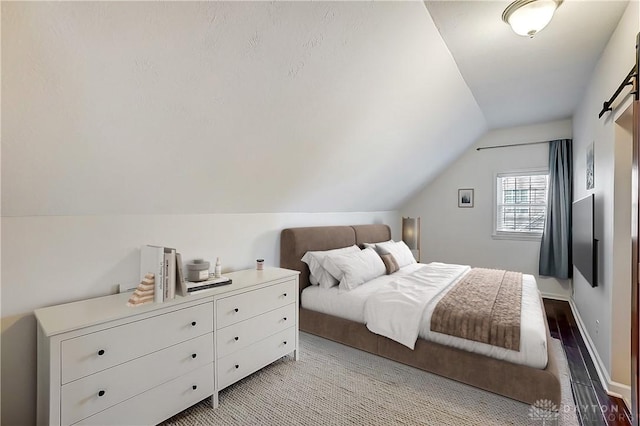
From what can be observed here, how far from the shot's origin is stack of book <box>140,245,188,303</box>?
1687 mm

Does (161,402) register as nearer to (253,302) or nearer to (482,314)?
(253,302)

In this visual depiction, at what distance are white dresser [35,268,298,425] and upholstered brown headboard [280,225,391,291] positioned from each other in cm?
79

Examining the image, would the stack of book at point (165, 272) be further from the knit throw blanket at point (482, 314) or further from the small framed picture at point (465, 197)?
the small framed picture at point (465, 197)

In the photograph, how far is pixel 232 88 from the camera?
66.6 inches

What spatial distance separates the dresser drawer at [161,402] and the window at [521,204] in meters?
4.69

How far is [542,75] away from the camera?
2.93m

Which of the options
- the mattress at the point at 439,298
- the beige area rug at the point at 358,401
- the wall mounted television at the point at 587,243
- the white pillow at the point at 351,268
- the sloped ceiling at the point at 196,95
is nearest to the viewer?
the sloped ceiling at the point at 196,95

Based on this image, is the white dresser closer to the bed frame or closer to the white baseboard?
the bed frame

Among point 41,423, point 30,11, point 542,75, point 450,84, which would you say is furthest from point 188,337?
point 542,75

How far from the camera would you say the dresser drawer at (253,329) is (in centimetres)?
193

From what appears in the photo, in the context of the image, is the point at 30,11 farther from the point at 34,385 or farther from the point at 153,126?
the point at 34,385

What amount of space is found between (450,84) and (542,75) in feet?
2.88

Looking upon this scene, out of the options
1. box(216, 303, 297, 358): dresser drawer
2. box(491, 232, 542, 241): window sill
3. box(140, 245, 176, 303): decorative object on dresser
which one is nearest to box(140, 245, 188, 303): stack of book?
box(140, 245, 176, 303): decorative object on dresser

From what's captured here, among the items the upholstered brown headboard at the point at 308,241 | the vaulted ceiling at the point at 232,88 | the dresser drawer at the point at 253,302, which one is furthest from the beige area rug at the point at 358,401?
the vaulted ceiling at the point at 232,88
